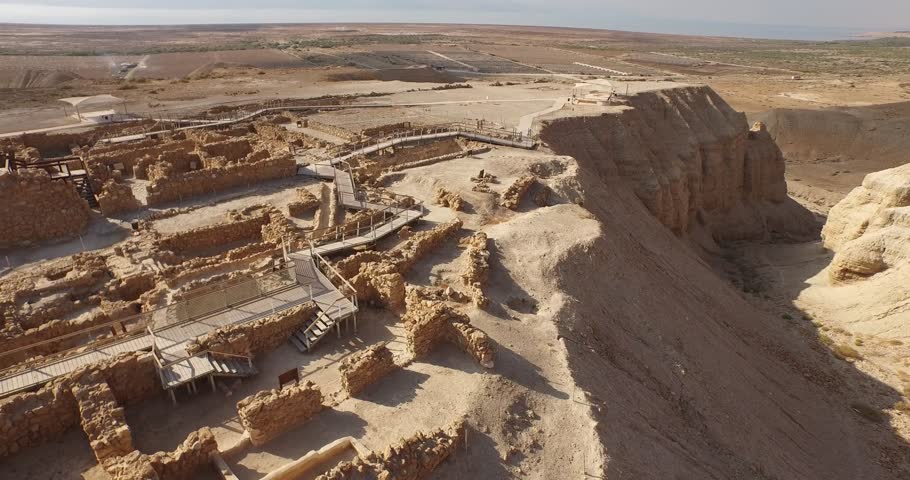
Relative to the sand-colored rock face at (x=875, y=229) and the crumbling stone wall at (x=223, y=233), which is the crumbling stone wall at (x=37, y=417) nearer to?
the crumbling stone wall at (x=223, y=233)

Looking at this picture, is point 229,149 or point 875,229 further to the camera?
point 229,149

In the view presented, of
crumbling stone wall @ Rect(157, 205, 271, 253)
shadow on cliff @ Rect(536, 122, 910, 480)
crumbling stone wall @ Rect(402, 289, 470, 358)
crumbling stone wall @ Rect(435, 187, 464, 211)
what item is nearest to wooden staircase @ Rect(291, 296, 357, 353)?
crumbling stone wall @ Rect(402, 289, 470, 358)

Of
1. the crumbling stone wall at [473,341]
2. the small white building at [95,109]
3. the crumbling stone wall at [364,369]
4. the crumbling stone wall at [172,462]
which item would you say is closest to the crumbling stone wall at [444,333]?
the crumbling stone wall at [473,341]

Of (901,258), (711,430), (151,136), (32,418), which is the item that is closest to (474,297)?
(711,430)

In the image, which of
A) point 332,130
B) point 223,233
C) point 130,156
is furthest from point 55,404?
point 332,130

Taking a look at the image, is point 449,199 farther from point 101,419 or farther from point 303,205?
point 101,419

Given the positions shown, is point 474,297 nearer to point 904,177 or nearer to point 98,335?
point 98,335
